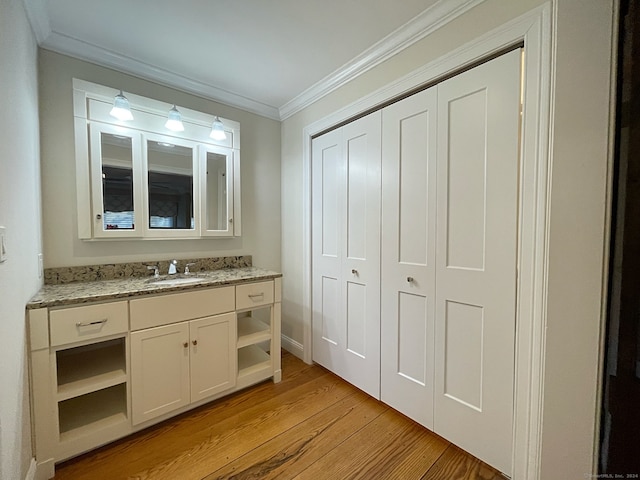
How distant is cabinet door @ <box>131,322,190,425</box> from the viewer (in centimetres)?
148

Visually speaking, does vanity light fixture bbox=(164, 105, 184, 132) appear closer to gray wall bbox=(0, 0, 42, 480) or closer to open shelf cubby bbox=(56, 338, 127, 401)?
gray wall bbox=(0, 0, 42, 480)

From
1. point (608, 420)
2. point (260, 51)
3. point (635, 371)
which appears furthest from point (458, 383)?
point (260, 51)

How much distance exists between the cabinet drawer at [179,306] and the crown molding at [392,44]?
68.3 inches

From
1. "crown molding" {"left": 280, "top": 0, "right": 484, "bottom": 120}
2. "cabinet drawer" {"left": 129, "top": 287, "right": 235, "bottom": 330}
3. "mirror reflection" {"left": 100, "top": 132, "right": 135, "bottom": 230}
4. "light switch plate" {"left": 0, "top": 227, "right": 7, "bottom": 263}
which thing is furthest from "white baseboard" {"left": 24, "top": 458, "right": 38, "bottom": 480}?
"crown molding" {"left": 280, "top": 0, "right": 484, "bottom": 120}

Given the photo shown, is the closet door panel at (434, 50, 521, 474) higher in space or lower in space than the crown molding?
lower

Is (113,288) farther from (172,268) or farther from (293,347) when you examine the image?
(293,347)

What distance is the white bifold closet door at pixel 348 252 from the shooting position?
5.93ft

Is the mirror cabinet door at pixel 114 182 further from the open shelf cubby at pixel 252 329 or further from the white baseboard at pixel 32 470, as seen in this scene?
the white baseboard at pixel 32 470

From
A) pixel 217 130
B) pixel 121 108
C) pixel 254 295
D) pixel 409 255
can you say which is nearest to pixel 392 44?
pixel 409 255

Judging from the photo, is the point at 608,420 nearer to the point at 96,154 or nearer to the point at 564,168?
the point at 564,168

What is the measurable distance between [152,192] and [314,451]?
2.02 m

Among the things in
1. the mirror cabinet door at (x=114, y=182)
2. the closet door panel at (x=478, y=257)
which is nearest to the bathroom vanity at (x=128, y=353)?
the mirror cabinet door at (x=114, y=182)

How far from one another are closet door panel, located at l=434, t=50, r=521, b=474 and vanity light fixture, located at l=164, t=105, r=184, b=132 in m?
1.78

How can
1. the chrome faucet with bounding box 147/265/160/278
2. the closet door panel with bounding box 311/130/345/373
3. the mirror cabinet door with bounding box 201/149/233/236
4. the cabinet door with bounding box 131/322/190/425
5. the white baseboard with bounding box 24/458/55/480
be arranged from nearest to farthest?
the white baseboard with bounding box 24/458/55/480, the cabinet door with bounding box 131/322/190/425, the chrome faucet with bounding box 147/265/160/278, the closet door panel with bounding box 311/130/345/373, the mirror cabinet door with bounding box 201/149/233/236
